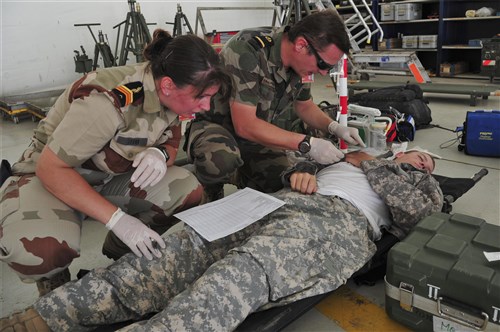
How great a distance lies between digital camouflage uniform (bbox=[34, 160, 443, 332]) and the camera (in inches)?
47.2

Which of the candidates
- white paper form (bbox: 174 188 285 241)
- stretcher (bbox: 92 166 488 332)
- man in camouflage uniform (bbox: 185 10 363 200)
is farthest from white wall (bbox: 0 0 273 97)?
stretcher (bbox: 92 166 488 332)

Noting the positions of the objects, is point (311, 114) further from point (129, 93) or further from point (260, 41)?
point (129, 93)

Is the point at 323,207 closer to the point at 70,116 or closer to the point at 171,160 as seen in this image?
the point at 171,160

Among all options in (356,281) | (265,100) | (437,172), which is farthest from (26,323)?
(437,172)

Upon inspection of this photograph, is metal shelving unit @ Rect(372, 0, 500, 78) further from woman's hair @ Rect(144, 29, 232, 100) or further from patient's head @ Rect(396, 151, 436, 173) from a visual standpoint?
woman's hair @ Rect(144, 29, 232, 100)

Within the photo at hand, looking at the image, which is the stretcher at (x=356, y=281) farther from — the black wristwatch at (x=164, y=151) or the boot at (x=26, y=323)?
the black wristwatch at (x=164, y=151)

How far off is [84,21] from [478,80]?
634cm

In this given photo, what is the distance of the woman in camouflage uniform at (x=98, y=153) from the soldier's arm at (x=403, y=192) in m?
0.73

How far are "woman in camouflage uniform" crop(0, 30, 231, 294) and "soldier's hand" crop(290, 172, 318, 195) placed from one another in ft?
1.59

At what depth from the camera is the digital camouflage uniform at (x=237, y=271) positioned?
120 centimetres

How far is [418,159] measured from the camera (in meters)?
2.03

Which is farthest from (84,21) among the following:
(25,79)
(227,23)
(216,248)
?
(216,248)

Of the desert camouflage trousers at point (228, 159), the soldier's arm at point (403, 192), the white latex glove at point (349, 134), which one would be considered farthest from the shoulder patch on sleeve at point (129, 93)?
the white latex glove at point (349, 134)

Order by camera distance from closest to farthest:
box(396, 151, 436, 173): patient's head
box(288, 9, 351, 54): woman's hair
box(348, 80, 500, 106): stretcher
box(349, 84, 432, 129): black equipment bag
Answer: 1. box(288, 9, 351, 54): woman's hair
2. box(396, 151, 436, 173): patient's head
3. box(349, 84, 432, 129): black equipment bag
4. box(348, 80, 500, 106): stretcher
